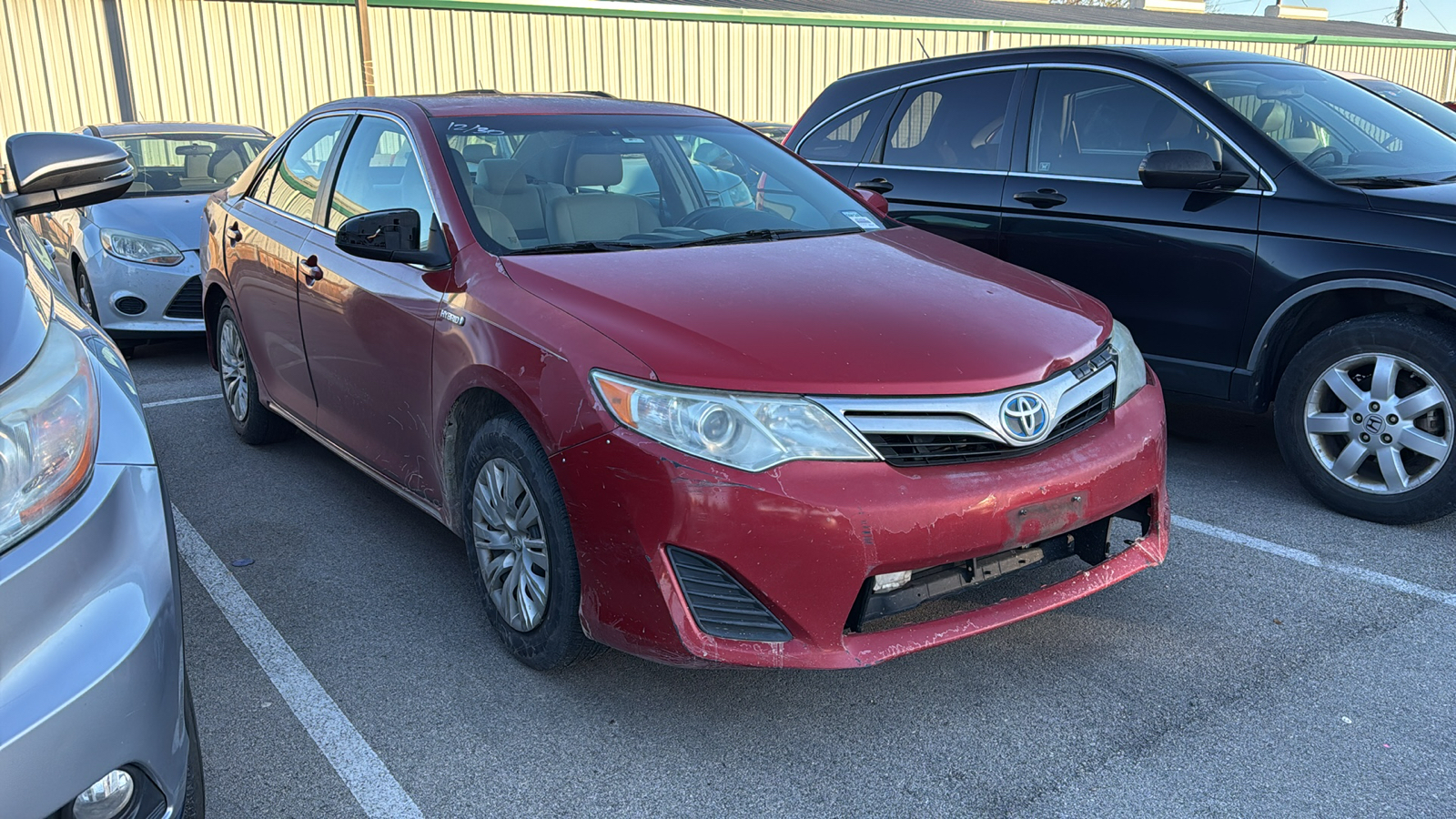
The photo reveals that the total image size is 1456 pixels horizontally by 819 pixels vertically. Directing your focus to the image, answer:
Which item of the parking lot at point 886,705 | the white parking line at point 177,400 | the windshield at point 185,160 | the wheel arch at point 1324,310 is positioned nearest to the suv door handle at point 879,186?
the wheel arch at point 1324,310

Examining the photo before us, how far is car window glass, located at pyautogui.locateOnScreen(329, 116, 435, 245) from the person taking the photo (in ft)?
11.6

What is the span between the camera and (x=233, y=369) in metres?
5.13

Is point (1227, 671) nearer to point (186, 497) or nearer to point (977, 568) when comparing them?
point (977, 568)

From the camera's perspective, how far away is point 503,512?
2.96m

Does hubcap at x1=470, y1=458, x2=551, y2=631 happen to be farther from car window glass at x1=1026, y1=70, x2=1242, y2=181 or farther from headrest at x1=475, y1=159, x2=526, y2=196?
car window glass at x1=1026, y1=70, x2=1242, y2=181

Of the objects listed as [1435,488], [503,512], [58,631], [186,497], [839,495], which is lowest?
[186,497]

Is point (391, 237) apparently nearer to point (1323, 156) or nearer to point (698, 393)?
point (698, 393)

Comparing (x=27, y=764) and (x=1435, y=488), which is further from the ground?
(x=27, y=764)

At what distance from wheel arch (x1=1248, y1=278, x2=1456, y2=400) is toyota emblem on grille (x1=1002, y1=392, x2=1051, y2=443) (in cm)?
201

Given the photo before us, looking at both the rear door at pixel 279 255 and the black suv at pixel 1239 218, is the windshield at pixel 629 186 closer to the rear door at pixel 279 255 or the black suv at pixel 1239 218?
Answer: the rear door at pixel 279 255

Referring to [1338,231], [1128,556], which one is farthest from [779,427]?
[1338,231]

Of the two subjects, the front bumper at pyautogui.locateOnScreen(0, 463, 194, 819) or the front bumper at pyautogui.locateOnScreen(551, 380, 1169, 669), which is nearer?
the front bumper at pyautogui.locateOnScreen(0, 463, 194, 819)

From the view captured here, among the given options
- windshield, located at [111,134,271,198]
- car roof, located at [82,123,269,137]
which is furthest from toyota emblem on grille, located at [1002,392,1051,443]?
car roof, located at [82,123,269,137]

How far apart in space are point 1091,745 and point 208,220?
4543 mm
